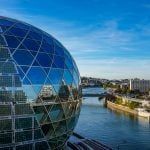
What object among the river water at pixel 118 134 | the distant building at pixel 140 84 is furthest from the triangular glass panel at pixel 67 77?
the distant building at pixel 140 84

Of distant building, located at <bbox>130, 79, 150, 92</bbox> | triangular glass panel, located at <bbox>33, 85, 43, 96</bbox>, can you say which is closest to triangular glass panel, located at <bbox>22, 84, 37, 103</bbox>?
triangular glass panel, located at <bbox>33, 85, 43, 96</bbox>

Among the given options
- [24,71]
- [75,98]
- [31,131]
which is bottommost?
[31,131]

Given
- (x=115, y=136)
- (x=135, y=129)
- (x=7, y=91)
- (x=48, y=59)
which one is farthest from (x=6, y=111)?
(x=135, y=129)

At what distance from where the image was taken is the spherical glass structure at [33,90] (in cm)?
1186

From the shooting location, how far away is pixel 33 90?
40.2 ft

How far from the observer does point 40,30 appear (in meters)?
14.6

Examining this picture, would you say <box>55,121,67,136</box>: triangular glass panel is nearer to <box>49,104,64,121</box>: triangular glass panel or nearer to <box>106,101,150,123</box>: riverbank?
<box>49,104,64,121</box>: triangular glass panel

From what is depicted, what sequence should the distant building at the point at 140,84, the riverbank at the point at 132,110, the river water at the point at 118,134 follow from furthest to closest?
the distant building at the point at 140,84 → the riverbank at the point at 132,110 → the river water at the point at 118,134

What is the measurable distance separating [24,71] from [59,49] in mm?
2519

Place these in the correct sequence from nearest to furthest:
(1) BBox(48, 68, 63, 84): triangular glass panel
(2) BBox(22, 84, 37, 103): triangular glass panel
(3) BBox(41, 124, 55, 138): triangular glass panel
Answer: (2) BBox(22, 84, 37, 103): triangular glass panel
(3) BBox(41, 124, 55, 138): triangular glass panel
(1) BBox(48, 68, 63, 84): triangular glass panel

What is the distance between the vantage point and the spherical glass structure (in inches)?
467

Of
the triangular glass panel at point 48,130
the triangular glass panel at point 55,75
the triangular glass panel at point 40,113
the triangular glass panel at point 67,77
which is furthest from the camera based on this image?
the triangular glass panel at point 67,77

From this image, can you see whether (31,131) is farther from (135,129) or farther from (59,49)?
(135,129)

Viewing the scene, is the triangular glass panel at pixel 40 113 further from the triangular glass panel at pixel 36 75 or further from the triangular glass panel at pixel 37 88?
the triangular glass panel at pixel 36 75
